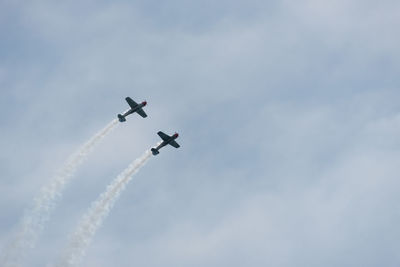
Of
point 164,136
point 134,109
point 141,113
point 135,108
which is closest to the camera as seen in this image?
point 164,136

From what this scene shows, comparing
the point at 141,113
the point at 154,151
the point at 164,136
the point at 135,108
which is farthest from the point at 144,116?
the point at 154,151

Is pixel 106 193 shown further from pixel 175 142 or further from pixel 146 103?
pixel 146 103

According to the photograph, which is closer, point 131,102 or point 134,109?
point 134,109

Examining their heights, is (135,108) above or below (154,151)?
above

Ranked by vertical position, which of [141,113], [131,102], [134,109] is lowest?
[134,109]

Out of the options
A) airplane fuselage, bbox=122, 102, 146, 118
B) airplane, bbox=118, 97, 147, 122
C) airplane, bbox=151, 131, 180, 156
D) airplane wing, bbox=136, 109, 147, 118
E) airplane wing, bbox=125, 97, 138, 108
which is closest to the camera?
airplane, bbox=151, 131, 180, 156

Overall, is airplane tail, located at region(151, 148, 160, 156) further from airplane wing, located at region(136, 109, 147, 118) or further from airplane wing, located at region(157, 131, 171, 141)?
airplane wing, located at region(136, 109, 147, 118)

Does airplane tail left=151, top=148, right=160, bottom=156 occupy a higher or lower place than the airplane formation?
lower

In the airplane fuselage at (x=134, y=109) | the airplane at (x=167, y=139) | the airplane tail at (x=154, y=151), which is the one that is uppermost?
the airplane fuselage at (x=134, y=109)

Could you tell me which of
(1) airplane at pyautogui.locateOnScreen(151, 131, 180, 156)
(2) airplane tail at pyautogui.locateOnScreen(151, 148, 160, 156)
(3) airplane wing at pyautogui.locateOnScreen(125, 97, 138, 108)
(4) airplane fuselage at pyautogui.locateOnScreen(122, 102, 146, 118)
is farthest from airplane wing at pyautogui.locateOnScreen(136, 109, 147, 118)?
(2) airplane tail at pyautogui.locateOnScreen(151, 148, 160, 156)

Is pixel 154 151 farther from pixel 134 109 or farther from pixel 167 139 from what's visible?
pixel 134 109

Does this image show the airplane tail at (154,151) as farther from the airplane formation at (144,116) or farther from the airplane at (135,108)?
the airplane at (135,108)

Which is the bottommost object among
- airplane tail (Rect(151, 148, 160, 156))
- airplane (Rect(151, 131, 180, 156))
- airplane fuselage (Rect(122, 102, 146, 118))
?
airplane tail (Rect(151, 148, 160, 156))

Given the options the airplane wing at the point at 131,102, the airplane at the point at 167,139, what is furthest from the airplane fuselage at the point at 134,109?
the airplane at the point at 167,139
